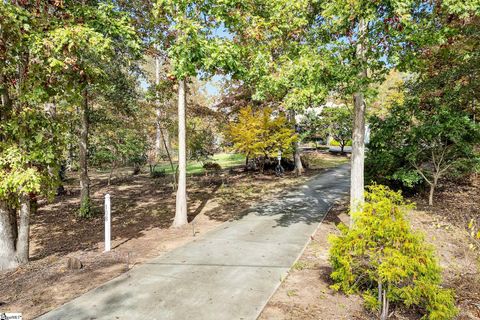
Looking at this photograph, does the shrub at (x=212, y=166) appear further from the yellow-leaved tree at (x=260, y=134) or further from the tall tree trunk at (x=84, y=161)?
the tall tree trunk at (x=84, y=161)

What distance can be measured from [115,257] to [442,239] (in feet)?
30.3

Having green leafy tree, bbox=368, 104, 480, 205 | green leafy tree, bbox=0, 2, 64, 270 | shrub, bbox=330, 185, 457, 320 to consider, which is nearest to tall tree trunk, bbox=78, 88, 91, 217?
green leafy tree, bbox=0, 2, 64, 270

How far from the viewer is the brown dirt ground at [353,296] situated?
5.06m

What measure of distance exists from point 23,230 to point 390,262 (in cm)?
826

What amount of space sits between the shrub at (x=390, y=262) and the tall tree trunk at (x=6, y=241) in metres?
7.71

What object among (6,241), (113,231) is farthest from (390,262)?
(113,231)

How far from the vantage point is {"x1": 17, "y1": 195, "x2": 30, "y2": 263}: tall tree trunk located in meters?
7.39

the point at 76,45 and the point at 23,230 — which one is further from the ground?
the point at 76,45

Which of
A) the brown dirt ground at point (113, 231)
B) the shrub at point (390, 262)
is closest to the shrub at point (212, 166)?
the brown dirt ground at point (113, 231)

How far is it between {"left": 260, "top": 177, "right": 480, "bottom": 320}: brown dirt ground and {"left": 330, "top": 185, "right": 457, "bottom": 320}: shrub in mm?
394

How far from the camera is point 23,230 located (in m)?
7.44

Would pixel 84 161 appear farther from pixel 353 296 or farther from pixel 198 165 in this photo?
pixel 198 165

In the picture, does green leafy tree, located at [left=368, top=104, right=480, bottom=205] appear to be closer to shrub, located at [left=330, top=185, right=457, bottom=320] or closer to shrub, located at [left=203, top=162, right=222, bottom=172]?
shrub, located at [left=330, top=185, right=457, bottom=320]

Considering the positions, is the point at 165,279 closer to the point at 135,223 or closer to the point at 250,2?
the point at 135,223
